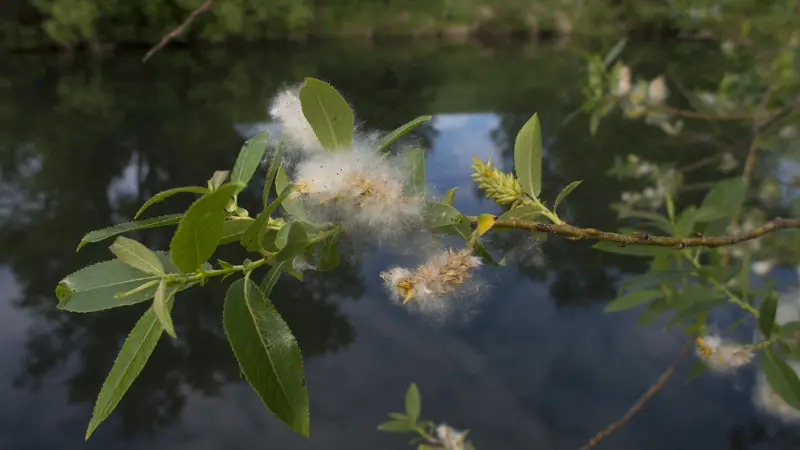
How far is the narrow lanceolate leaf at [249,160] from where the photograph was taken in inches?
18.4

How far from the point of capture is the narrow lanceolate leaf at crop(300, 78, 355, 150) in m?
0.39

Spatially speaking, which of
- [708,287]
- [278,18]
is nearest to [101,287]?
[708,287]

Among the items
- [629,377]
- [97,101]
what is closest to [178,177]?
[97,101]

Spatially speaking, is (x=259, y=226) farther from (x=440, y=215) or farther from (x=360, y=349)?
(x=360, y=349)

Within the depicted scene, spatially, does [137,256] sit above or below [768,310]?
above

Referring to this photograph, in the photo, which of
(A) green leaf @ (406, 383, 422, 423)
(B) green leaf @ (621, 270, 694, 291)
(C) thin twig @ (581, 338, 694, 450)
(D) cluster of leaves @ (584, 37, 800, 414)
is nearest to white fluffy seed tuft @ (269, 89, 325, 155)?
(D) cluster of leaves @ (584, 37, 800, 414)

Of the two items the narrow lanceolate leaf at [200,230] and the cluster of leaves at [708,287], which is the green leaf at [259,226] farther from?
the cluster of leaves at [708,287]

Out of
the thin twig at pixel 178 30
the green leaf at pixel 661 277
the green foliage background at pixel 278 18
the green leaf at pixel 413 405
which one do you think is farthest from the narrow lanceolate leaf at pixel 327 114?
the green foliage background at pixel 278 18

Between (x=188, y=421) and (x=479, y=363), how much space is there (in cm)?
125

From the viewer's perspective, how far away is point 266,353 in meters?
0.36

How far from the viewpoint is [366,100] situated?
6742 millimetres

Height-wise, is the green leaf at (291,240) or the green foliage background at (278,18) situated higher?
the green leaf at (291,240)

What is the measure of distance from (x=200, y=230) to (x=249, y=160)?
0.45ft

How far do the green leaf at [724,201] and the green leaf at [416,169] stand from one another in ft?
2.18
